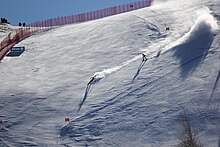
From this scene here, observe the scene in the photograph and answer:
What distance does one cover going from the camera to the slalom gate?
26.4m

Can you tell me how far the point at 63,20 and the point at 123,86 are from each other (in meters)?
16.2

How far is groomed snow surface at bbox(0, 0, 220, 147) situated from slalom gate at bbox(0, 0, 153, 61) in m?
4.23

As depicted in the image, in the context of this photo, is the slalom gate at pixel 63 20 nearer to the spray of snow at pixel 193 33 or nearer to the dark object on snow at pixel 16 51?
the dark object on snow at pixel 16 51

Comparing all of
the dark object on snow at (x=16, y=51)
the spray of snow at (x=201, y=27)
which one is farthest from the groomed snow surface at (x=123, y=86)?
the dark object on snow at (x=16, y=51)

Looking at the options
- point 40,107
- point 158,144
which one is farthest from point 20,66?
point 158,144

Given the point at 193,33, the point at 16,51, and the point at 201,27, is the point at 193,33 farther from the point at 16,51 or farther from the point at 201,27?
the point at 16,51

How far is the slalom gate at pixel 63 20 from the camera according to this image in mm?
26359

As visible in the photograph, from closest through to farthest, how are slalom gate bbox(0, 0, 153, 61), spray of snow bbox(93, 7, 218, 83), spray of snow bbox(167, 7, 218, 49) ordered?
spray of snow bbox(93, 7, 218, 83) < spray of snow bbox(167, 7, 218, 49) < slalom gate bbox(0, 0, 153, 61)

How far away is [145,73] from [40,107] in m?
3.75

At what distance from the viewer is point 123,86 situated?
48.4ft

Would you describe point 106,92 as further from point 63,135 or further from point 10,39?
point 10,39

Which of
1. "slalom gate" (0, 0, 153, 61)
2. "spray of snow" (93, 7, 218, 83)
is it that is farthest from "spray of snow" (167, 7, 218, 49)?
"slalom gate" (0, 0, 153, 61)

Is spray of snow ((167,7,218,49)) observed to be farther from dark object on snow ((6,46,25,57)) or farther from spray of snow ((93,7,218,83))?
dark object on snow ((6,46,25,57))

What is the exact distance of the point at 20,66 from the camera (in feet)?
68.0
